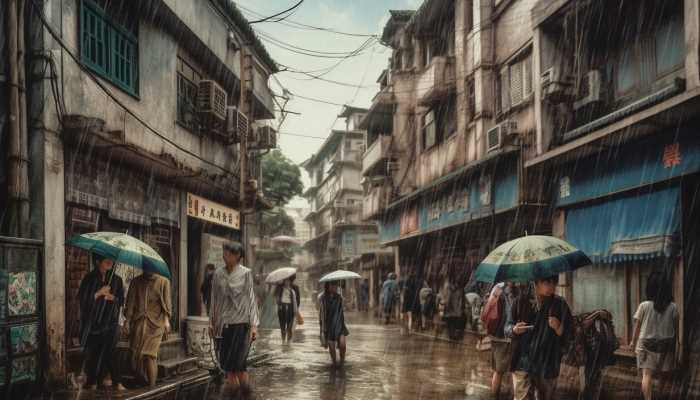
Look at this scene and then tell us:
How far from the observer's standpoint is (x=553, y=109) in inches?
594

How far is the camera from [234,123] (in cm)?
1925

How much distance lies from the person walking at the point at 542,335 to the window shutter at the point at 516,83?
11.8 metres

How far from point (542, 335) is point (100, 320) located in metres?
5.71

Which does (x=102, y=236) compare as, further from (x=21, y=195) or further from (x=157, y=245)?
(x=157, y=245)

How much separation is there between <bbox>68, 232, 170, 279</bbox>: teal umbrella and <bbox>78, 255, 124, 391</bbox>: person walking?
628mm

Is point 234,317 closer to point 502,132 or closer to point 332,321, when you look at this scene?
point 332,321

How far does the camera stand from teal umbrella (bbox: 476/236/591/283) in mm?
6964

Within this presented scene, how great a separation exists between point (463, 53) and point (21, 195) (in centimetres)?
1580

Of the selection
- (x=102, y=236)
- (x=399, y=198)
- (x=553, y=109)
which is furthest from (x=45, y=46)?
(x=399, y=198)

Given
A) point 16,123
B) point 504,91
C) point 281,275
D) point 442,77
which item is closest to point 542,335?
point 16,123

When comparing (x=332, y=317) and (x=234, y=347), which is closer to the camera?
(x=234, y=347)

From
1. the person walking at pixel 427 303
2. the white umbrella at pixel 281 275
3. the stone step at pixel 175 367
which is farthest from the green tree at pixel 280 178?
the stone step at pixel 175 367

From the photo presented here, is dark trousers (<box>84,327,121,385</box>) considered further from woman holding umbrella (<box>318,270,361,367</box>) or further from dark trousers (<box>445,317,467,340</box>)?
dark trousers (<box>445,317,467,340</box>)

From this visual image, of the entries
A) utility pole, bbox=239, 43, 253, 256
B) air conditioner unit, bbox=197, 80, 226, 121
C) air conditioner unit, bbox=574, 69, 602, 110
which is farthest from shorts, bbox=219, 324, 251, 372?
utility pole, bbox=239, 43, 253, 256
